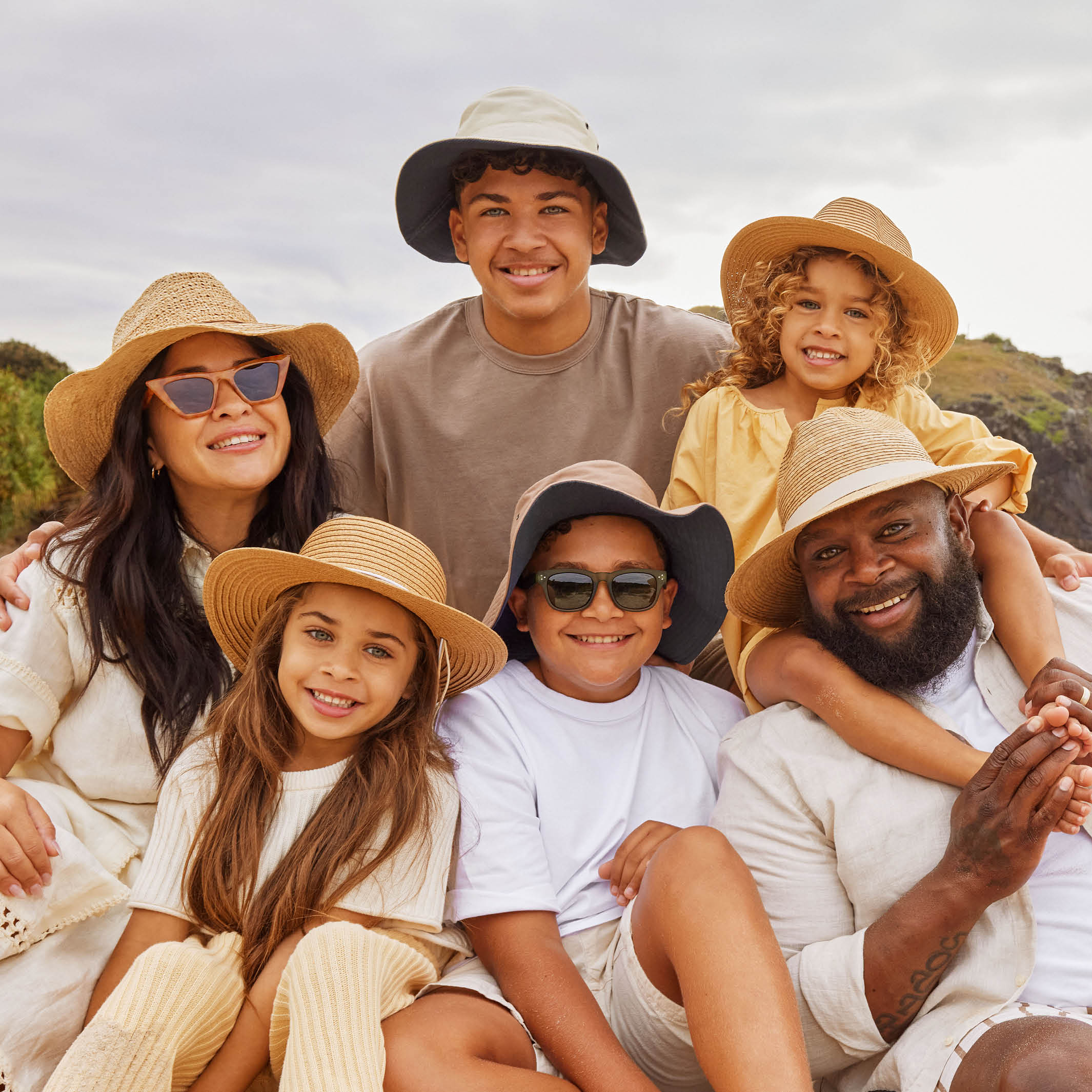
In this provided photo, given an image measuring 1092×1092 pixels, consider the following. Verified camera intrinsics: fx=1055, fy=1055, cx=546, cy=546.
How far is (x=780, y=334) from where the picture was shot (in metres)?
4.30

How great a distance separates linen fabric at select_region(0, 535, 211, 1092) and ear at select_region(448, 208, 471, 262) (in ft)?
7.74

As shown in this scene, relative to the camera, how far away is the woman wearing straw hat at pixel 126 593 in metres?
2.95

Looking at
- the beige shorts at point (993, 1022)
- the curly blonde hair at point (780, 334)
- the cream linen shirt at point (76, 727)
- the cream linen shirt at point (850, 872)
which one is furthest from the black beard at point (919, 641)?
the cream linen shirt at point (76, 727)

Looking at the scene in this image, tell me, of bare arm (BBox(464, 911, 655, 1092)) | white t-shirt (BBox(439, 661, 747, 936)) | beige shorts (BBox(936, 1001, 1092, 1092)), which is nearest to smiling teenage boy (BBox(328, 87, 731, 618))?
white t-shirt (BBox(439, 661, 747, 936))

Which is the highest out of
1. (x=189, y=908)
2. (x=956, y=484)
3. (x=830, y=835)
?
(x=956, y=484)

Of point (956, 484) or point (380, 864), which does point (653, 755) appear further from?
point (956, 484)

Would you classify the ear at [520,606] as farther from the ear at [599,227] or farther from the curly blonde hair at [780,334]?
the ear at [599,227]

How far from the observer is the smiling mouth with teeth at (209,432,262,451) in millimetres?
3566

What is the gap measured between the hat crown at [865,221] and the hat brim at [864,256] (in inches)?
1.5

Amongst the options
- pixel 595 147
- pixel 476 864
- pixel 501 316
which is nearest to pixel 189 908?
pixel 476 864

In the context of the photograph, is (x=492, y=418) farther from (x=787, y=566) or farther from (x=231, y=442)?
(x=787, y=566)

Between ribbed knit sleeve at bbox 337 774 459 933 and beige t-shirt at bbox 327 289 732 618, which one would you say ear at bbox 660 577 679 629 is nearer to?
ribbed knit sleeve at bbox 337 774 459 933

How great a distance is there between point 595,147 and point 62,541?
2.77 m

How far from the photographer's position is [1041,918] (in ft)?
9.12
